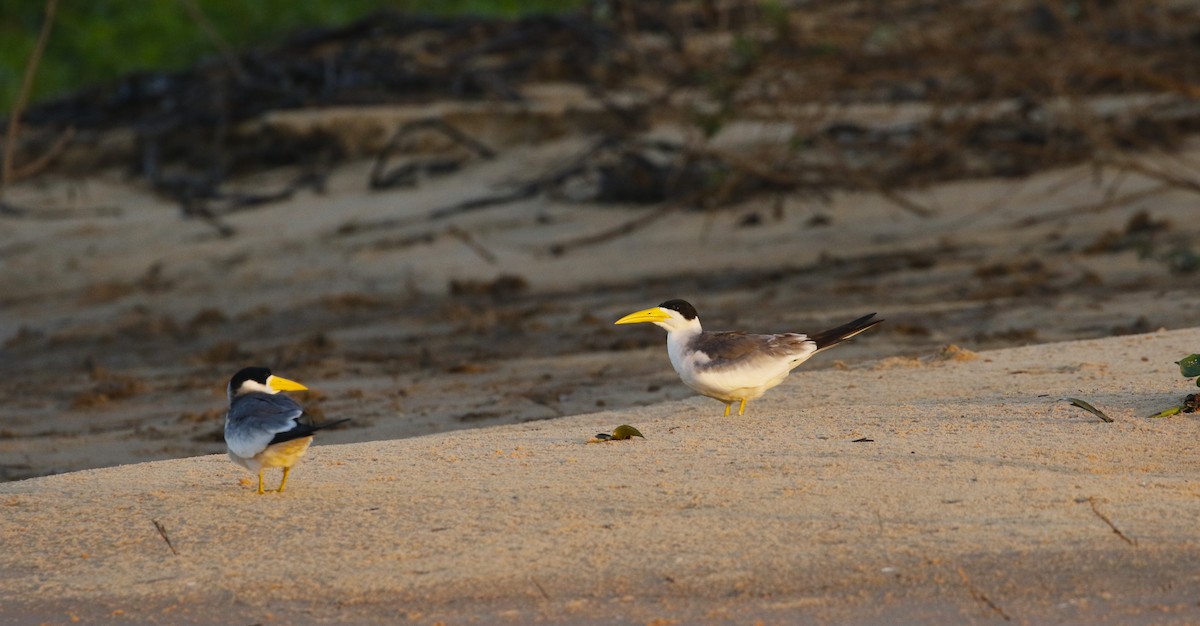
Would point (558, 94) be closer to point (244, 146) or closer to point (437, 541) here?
point (244, 146)

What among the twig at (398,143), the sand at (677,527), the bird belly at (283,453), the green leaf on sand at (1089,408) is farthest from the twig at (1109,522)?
the twig at (398,143)

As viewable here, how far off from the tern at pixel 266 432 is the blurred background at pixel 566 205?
5.53 feet

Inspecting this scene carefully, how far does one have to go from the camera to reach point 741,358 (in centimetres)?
550

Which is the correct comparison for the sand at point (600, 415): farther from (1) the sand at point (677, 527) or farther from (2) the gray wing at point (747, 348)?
(2) the gray wing at point (747, 348)

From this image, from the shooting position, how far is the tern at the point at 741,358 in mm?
5496

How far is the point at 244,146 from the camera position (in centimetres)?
1423

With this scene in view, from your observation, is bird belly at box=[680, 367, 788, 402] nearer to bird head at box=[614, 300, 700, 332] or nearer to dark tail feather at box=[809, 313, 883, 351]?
dark tail feather at box=[809, 313, 883, 351]

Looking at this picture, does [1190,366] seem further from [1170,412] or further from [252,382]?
[252,382]

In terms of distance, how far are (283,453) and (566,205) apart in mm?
7722

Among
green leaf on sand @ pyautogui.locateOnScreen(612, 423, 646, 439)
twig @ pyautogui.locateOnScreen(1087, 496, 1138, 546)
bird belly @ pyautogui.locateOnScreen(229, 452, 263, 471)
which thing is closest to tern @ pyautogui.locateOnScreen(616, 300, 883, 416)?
green leaf on sand @ pyautogui.locateOnScreen(612, 423, 646, 439)

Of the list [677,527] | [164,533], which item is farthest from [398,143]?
[677,527]

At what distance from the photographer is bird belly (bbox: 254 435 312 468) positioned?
14.9ft

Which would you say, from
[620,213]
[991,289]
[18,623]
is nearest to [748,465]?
[18,623]

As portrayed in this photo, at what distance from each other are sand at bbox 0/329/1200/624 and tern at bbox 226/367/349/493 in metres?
0.14
